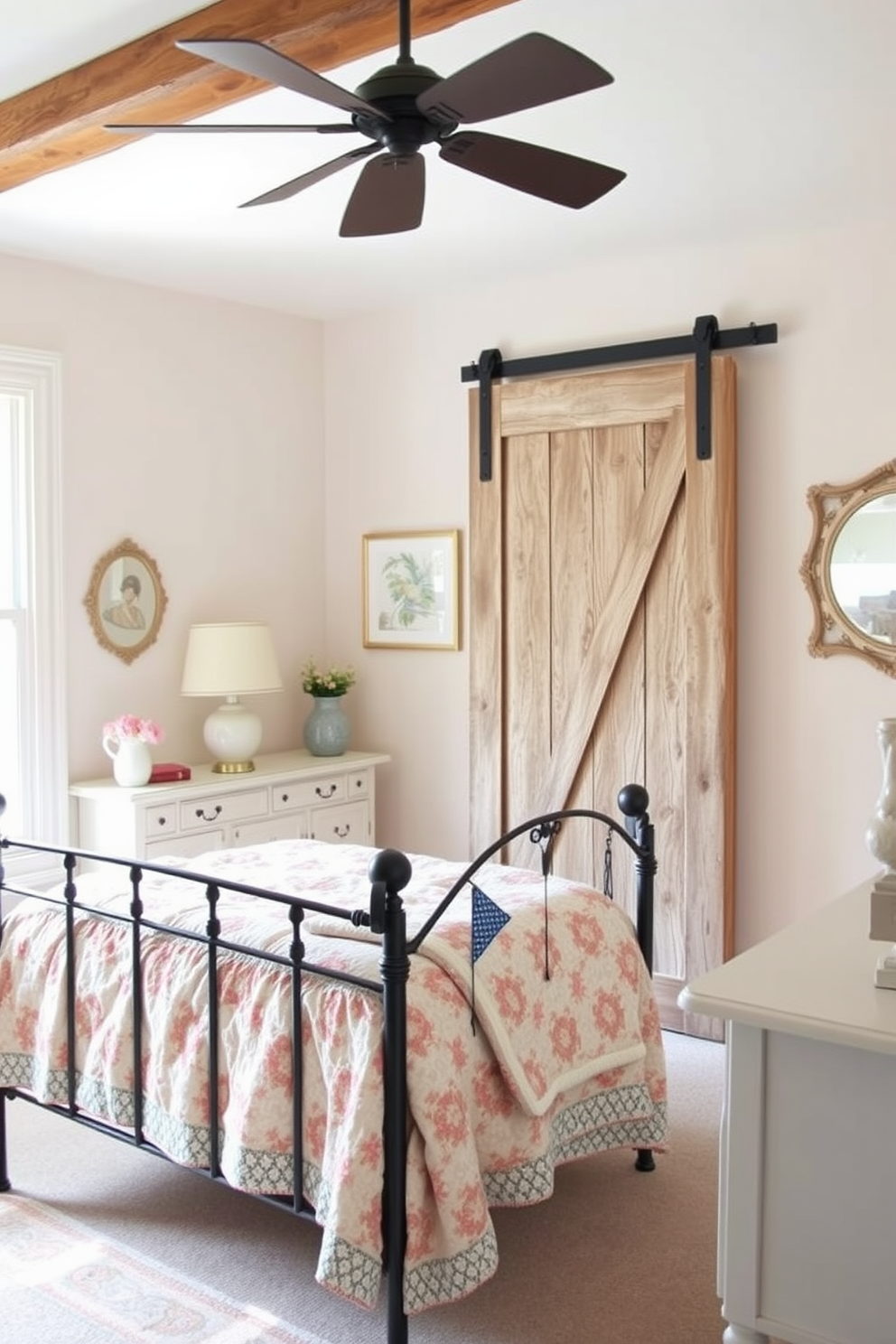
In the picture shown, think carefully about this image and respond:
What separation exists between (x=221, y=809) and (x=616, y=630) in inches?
61.3

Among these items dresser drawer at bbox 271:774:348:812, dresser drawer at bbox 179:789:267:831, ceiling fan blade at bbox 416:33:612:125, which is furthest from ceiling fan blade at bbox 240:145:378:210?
dresser drawer at bbox 271:774:348:812

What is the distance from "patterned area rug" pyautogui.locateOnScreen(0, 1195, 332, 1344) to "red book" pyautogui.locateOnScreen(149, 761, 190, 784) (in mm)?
1824

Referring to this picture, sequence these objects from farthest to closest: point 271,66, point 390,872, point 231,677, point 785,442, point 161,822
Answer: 1. point 231,677
2. point 161,822
3. point 785,442
4. point 390,872
5. point 271,66

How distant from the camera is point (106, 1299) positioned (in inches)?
108

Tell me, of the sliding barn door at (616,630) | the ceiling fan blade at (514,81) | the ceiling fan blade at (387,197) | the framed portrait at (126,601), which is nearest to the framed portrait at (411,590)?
the sliding barn door at (616,630)

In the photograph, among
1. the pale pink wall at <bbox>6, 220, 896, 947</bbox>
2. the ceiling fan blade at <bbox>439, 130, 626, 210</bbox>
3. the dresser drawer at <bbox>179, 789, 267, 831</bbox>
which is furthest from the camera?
the dresser drawer at <bbox>179, 789, 267, 831</bbox>

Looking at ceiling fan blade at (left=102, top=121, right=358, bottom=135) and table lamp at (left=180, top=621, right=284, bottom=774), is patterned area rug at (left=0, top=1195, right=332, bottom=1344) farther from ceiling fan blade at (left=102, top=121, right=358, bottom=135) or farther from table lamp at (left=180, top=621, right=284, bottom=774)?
ceiling fan blade at (left=102, top=121, right=358, bottom=135)

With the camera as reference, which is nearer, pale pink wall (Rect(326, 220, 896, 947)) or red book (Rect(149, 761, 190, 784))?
pale pink wall (Rect(326, 220, 896, 947))

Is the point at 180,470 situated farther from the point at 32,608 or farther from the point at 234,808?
the point at 234,808

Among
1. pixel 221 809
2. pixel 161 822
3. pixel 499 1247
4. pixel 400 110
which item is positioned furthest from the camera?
pixel 221 809

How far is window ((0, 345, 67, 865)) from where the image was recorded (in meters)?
4.51

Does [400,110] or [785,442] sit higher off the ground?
[400,110]

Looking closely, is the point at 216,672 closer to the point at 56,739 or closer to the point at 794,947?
the point at 56,739

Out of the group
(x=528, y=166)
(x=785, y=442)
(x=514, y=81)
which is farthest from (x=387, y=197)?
(x=785, y=442)
